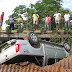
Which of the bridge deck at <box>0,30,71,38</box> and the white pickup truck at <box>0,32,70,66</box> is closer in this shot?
the white pickup truck at <box>0,32,70,66</box>

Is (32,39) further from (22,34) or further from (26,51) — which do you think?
(22,34)

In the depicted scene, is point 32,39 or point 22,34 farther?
point 22,34

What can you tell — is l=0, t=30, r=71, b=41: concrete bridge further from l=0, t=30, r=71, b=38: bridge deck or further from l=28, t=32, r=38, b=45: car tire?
l=28, t=32, r=38, b=45: car tire

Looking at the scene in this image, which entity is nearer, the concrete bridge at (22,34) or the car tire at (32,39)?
the car tire at (32,39)

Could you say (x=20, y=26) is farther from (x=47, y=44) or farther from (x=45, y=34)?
(x=47, y=44)

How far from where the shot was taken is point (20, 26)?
48.8 ft

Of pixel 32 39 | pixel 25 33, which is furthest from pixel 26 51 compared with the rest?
pixel 25 33

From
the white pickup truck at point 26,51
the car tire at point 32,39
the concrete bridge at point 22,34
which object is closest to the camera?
the white pickup truck at point 26,51

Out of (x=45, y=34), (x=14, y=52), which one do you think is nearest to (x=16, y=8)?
(x=45, y=34)

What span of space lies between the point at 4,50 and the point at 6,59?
1.58 feet

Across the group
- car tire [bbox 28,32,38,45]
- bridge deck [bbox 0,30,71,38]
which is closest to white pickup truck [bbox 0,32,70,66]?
car tire [bbox 28,32,38,45]

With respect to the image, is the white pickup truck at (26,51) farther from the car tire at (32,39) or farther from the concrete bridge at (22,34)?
the concrete bridge at (22,34)

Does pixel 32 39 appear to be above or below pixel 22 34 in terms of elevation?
above

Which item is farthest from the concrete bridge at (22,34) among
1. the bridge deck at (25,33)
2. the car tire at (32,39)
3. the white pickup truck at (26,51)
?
the car tire at (32,39)
